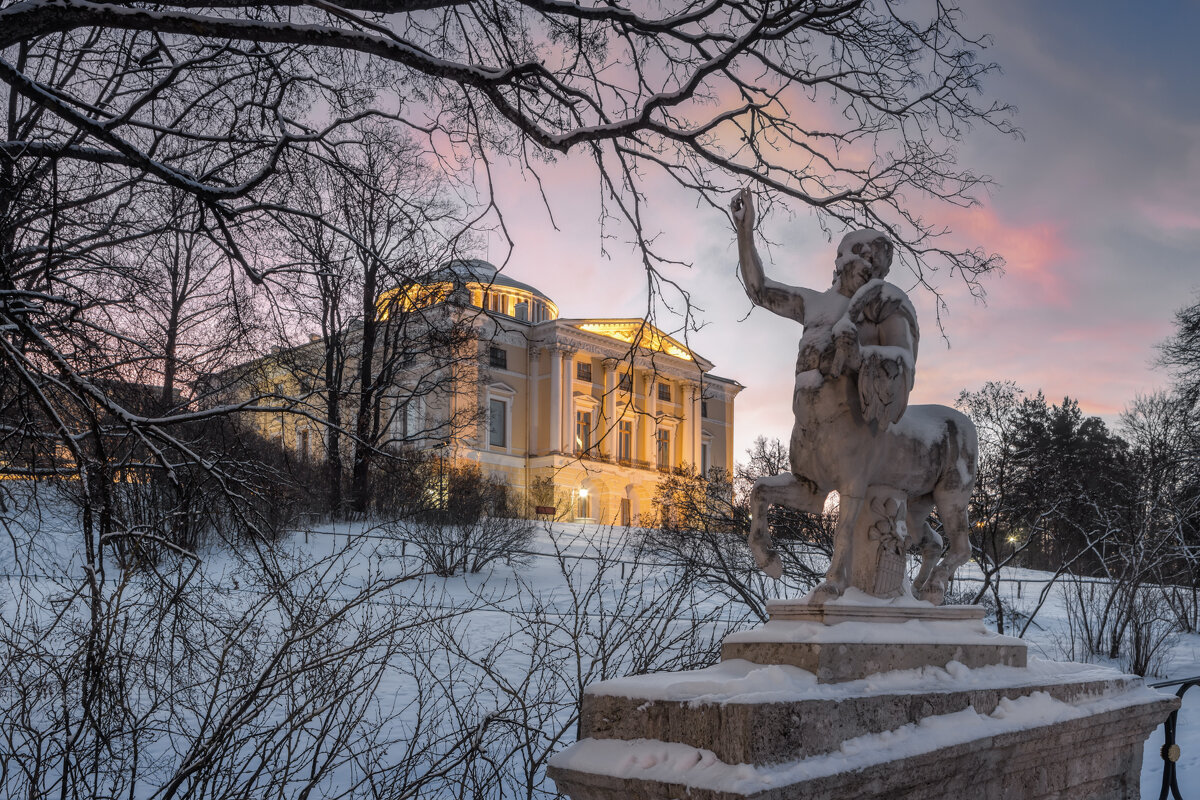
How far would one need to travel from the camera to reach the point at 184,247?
7.60m

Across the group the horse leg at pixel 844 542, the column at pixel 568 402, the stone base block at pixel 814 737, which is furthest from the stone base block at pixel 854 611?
the column at pixel 568 402

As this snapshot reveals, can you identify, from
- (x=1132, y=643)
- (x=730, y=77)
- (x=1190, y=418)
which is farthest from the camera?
(x=1190, y=418)

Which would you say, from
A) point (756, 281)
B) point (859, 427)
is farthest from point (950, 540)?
point (756, 281)

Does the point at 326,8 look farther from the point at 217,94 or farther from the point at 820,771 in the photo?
the point at 820,771

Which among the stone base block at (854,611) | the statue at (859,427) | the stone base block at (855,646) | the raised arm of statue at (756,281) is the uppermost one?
the raised arm of statue at (756,281)

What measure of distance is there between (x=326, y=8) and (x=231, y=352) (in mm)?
3965

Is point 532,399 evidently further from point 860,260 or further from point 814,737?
point 814,737

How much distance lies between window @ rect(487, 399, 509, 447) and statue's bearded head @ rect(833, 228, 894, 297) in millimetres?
45404

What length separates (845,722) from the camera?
3.15m

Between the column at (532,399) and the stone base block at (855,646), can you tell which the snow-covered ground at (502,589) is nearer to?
the stone base block at (855,646)

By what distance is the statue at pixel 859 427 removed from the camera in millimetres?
3814

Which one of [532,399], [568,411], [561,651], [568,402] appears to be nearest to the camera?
[561,651]

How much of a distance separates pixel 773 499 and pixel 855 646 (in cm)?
80

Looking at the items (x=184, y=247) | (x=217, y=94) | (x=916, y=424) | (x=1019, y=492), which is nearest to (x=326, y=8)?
(x=217, y=94)
